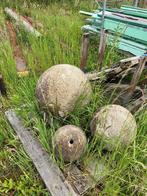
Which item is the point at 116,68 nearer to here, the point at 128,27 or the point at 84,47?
the point at 84,47

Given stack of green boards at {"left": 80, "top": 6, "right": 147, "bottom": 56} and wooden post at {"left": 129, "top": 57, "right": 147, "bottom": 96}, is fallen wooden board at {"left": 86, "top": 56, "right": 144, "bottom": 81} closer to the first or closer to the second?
wooden post at {"left": 129, "top": 57, "right": 147, "bottom": 96}

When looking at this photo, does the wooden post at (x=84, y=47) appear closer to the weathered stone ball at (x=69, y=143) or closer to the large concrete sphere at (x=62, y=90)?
the large concrete sphere at (x=62, y=90)

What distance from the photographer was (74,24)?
4.86 meters

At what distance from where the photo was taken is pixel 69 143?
2004 mm

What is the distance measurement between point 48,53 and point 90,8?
149 inches

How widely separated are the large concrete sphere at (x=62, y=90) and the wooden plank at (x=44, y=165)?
0.36 meters

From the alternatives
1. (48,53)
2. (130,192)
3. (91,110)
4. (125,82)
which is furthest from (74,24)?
(130,192)

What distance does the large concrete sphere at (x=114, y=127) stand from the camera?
2.13 metres

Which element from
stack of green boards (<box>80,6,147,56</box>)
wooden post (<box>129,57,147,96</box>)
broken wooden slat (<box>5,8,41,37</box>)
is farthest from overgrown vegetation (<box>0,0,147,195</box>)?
broken wooden slat (<box>5,8,41,37</box>)

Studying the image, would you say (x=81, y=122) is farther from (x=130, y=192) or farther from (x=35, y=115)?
(x=130, y=192)

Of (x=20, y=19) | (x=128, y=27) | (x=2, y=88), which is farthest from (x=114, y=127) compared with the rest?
(x=20, y=19)

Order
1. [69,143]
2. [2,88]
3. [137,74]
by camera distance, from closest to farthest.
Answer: [69,143]
[137,74]
[2,88]

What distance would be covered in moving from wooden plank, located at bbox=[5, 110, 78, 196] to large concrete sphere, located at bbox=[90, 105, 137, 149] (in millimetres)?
471

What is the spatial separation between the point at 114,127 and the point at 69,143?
0.43 metres
